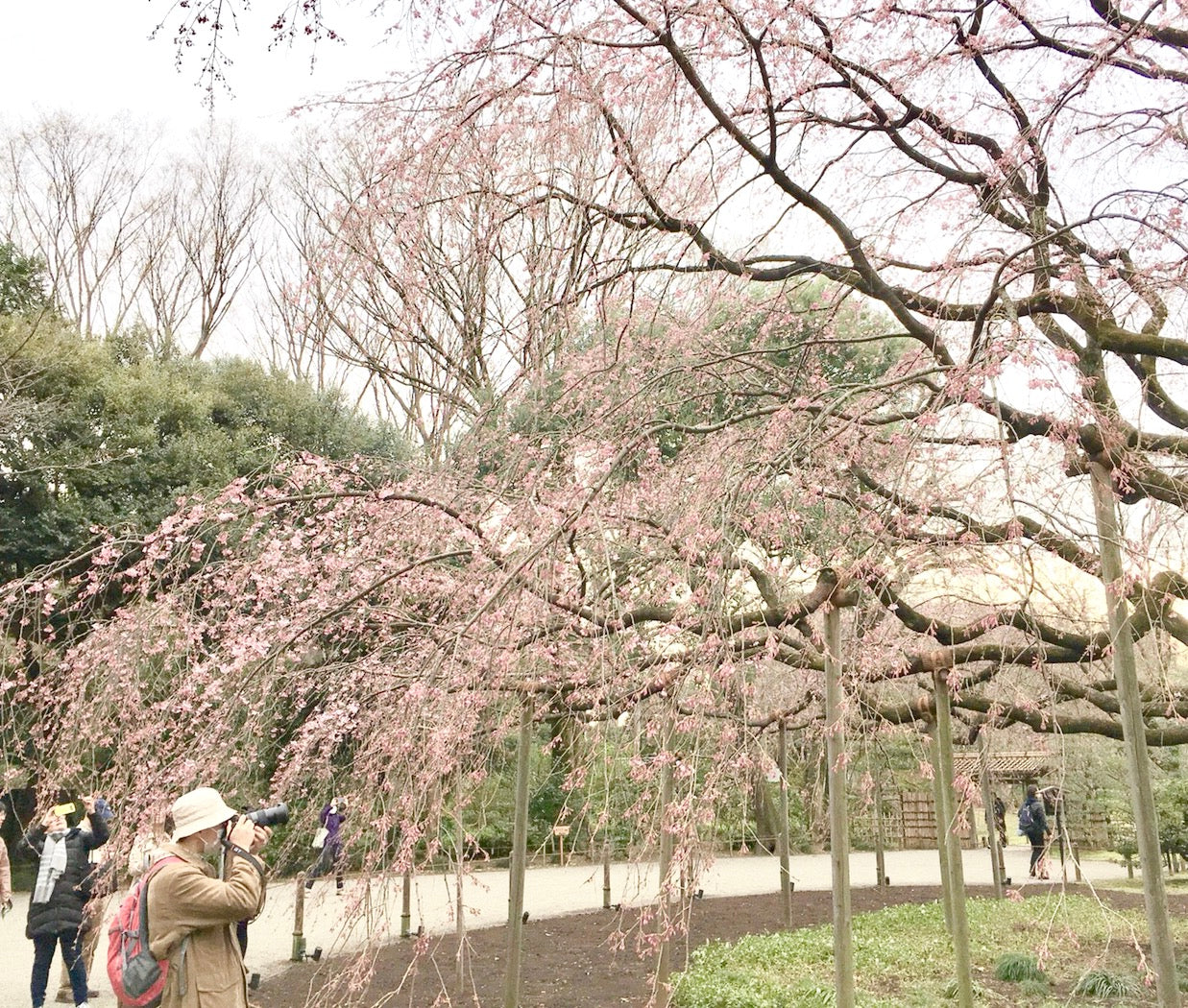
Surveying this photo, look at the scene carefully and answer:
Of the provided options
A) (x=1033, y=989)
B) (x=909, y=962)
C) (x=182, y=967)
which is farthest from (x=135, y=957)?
(x=909, y=962)

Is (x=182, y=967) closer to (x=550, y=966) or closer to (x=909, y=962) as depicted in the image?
(x=550, y=966)

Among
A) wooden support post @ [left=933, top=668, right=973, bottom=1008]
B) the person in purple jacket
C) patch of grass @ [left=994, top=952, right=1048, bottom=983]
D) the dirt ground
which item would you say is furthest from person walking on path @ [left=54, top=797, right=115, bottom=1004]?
Result: patch of grass @ [left=994, top=952, right=1048, bottom=983]

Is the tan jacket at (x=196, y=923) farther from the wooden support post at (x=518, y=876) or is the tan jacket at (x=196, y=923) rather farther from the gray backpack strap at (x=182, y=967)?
the wooden support post at (x=518, y=876)

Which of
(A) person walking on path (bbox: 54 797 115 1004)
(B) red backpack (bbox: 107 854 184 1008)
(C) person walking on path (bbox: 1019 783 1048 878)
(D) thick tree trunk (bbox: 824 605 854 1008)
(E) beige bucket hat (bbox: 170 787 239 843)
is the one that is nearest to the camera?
(B) red backpack (bbox: 107 854 184 1008)

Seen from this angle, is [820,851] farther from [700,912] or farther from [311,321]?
[311,321]

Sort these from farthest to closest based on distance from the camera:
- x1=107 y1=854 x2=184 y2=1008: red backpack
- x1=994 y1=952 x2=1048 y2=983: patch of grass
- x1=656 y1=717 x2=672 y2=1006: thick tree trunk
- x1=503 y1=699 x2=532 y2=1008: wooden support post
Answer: x1=994 y1=952 x2=1048 y2=983: patch of grass < x1=503 y1=699 x2=532 y2=1008: wooden support post < x1=656 y1=717 x2=672 y2=1006: thick tree trunk < x1=107 y1=854 x2=184 y2=1008: red backpack

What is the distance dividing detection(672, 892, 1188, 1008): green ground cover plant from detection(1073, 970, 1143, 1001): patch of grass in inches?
0.6

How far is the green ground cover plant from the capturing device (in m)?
6.12

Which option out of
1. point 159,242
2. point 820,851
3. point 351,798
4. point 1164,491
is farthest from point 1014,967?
point 159,242

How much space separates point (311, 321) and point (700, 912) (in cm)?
831

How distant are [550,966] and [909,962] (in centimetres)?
262

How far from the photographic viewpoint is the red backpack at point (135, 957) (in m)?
2.87

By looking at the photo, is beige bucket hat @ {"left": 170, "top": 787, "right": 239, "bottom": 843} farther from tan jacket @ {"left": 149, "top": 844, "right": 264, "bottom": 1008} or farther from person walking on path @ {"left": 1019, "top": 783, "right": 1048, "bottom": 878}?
person walking on path @ {"left": 1019, "top": 783, "right": 1048, "bottom": 878}

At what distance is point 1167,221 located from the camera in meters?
4.09
